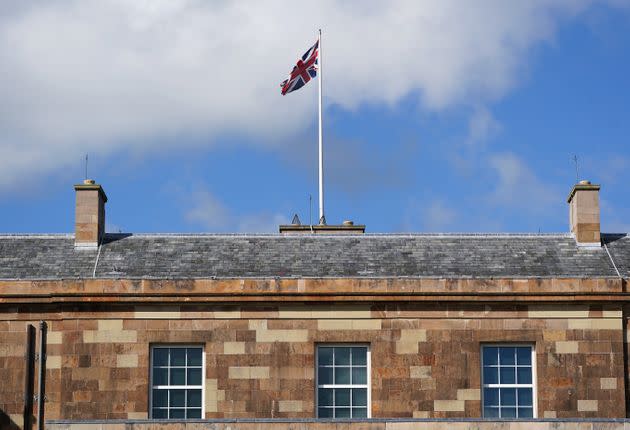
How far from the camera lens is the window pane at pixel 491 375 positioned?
3388 centimetres

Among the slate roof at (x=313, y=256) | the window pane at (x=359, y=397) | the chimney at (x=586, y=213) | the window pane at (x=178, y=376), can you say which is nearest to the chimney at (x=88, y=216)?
the slate roof at (x=313, y=256)

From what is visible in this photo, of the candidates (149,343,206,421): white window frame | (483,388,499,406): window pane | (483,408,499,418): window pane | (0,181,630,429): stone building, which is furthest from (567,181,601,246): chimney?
(149,343,206,421): white window frame

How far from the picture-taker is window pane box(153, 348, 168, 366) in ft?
112

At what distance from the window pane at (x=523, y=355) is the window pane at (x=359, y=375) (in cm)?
389

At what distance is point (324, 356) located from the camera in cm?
3416

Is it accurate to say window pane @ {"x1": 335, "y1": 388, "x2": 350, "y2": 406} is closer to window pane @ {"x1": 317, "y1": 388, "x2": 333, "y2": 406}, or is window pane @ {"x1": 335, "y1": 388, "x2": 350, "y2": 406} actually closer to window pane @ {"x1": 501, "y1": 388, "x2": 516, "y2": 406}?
window pane @ {"x1": 317, "y1": 388, "x2": 333, "y2": 406}

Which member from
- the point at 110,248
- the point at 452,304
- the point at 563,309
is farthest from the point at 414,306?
the point at 110,248

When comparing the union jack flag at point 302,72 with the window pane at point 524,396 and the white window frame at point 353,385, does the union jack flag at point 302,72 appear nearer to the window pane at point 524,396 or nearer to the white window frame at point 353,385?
the white window frame at point 353,385

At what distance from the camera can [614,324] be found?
34219mm

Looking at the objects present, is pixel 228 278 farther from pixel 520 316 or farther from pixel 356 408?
pixel 520 316

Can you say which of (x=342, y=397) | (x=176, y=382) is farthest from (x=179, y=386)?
(x=342, y=397)


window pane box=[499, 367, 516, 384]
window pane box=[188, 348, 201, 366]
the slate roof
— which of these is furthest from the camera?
the slate roof

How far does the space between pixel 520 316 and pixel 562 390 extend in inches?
83.6

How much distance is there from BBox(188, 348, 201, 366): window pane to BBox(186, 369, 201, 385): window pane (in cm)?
18
